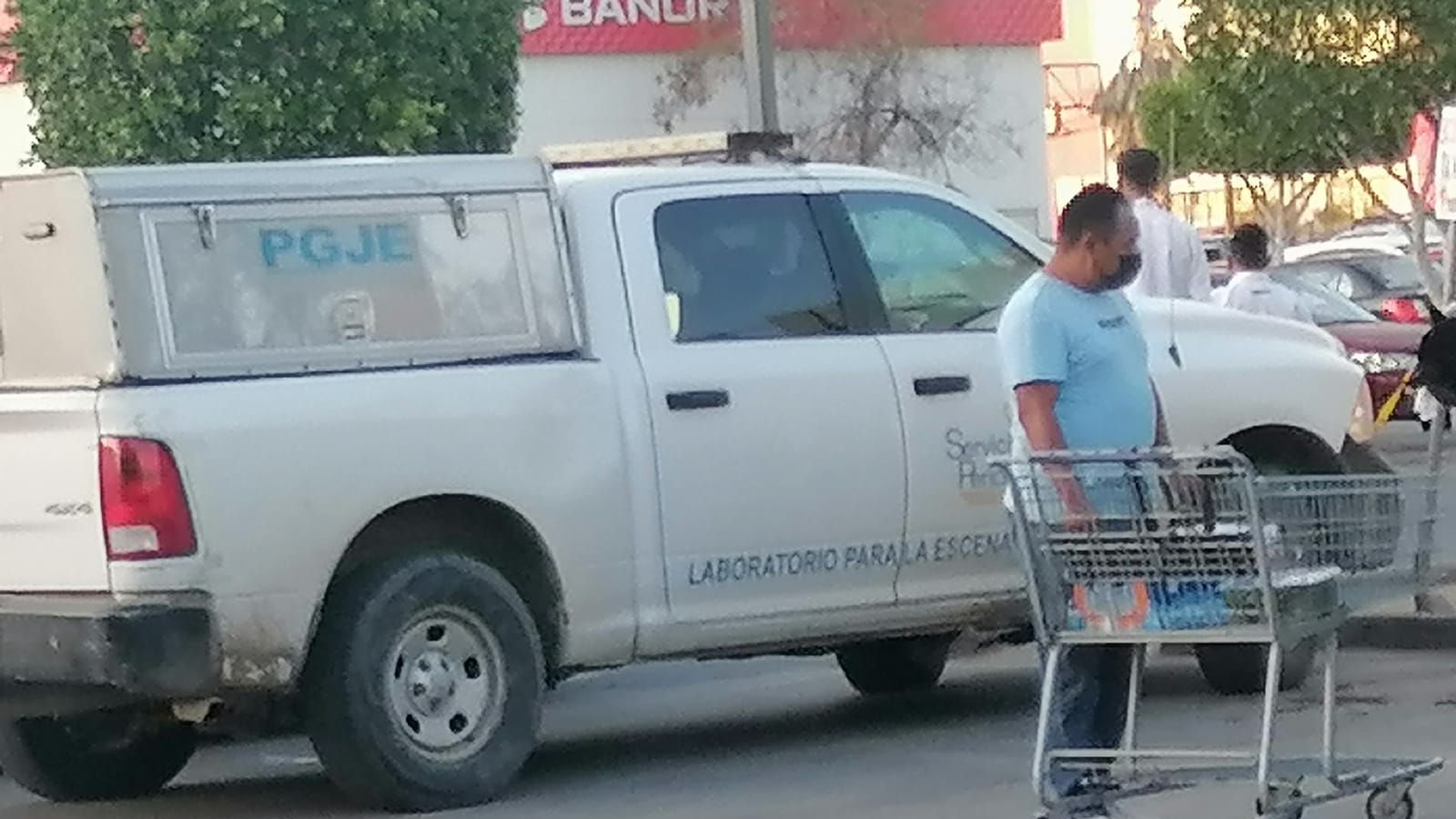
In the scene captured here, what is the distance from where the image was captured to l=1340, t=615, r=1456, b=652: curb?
12.4m

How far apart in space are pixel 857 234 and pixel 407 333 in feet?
6.10

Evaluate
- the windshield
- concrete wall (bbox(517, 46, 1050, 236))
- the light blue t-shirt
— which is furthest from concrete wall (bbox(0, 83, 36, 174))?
the light blue t-shirt

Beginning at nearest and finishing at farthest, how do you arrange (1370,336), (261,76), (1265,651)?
(1265,651)
(261,76)
(1370,336)

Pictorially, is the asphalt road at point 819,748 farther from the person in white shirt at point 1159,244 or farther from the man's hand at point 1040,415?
the person in white shirt at point 1159,244

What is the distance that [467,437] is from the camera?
9.26 meters

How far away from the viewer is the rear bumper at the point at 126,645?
865 cm

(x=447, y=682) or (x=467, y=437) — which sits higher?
(x=467, y=437)

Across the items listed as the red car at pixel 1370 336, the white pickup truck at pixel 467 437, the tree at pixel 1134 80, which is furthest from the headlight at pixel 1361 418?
the tree at pixel 1134 80

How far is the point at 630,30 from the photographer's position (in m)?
34.3

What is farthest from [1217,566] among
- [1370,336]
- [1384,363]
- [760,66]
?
[1384,363]

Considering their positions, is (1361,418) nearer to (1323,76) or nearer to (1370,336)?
(1370,336)

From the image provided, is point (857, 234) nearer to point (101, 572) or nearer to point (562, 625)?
point (562, 625)

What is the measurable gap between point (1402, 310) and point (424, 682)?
19.5m

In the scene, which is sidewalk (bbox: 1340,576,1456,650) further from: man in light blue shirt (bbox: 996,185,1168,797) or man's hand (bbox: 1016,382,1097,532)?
man's hand (bbox: 1016,382,1097,532)
